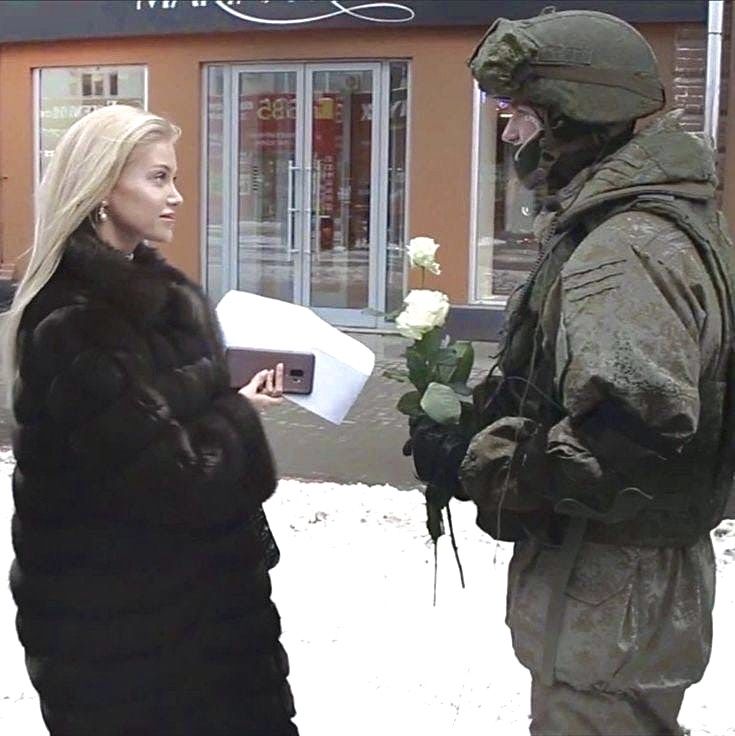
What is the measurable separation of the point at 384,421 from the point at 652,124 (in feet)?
21.9

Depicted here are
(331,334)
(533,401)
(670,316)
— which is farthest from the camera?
(331,334)

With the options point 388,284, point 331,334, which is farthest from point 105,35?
point 331,334

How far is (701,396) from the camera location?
2.35 m

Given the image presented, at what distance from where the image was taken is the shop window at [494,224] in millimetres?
12312

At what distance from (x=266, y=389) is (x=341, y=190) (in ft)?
34.6

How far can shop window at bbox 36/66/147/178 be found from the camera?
13672 mm

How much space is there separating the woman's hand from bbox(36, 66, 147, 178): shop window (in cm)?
1132

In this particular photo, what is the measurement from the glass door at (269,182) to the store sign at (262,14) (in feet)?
2.19

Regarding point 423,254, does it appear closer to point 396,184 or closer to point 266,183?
point 396,184

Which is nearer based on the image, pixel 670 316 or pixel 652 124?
pixel 670 316

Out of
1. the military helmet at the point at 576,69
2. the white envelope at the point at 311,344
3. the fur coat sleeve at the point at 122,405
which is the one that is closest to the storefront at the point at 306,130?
the white envelope at the point at 311,344

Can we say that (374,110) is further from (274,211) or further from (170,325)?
(170,325)

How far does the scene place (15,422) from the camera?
2.64 m

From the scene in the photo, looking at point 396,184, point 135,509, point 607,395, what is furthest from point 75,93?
point 607,395
